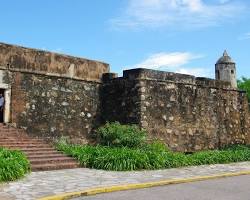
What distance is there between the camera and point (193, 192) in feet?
26.3

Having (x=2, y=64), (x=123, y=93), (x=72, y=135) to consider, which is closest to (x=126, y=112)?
(x=123, y=93)

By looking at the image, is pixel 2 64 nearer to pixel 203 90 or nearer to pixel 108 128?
pixel 108 128

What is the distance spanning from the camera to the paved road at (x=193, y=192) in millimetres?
7387

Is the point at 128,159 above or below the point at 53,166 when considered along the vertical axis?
above

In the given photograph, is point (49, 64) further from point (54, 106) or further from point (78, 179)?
point (78, 179)

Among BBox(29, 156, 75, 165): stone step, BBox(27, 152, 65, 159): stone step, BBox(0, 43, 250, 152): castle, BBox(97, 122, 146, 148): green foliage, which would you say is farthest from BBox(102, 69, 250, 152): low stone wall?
BBox(29, 156, 75, 165): stone step

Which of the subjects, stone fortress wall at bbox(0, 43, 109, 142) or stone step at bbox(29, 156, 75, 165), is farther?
stone fortress wall at bbox(0, 43, 109, 142)

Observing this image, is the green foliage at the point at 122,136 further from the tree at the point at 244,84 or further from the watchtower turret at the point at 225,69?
the tree at the point at 244,84

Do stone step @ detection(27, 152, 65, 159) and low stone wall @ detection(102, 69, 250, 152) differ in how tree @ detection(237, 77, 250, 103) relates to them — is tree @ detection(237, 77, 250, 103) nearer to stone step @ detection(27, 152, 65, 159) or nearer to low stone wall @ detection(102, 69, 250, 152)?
low stone wall @ detection(102, 69, 250, 152)

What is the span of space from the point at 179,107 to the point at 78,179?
25.4 feet

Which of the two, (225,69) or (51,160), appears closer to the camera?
(51,160)

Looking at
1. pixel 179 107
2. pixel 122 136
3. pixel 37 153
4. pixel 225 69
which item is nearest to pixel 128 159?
pixel 122 136

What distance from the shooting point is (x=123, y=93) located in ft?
50.1

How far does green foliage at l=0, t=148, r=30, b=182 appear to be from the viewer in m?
8.44
